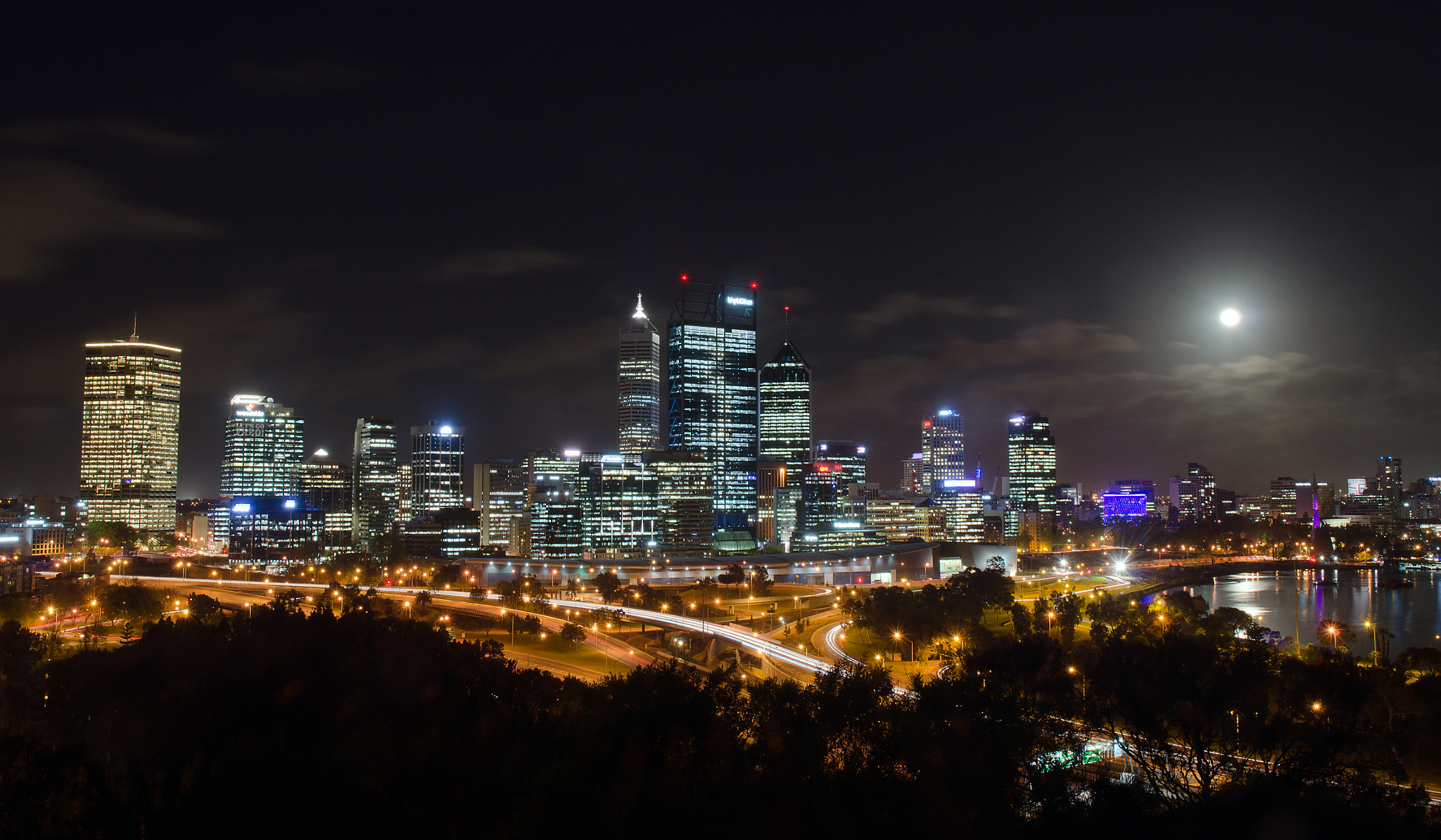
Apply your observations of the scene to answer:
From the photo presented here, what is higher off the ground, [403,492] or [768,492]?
[768,492]

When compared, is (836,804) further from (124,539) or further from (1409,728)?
(124,539)

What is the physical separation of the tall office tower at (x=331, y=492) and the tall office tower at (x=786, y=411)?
46085 millimetres

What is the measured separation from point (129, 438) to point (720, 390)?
228 ft

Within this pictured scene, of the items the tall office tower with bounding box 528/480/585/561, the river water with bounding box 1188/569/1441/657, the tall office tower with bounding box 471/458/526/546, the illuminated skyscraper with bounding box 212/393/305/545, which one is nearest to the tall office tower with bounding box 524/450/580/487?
the tall office tower with bounding box 471/458/526/546

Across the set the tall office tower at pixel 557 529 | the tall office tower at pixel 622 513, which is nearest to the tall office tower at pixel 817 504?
the tall office tower at pixel 622 513

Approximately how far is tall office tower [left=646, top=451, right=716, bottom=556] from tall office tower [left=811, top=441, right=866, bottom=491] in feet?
178

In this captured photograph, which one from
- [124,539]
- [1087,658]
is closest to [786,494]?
[124,539]

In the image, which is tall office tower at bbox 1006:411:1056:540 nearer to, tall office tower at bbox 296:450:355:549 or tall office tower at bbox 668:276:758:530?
tall office tower at bbox 668:276:758:530

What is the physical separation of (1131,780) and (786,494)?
8780 centimetres

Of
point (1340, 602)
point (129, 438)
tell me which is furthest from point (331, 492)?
point (1340, 602)

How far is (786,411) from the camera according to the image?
10475 centimetres

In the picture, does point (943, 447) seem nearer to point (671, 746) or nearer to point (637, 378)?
point (637, 378)

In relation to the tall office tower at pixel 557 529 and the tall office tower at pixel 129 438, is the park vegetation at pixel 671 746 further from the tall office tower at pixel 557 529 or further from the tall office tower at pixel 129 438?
the tall office tower at pixel 129 438

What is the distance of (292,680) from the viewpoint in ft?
51.2
